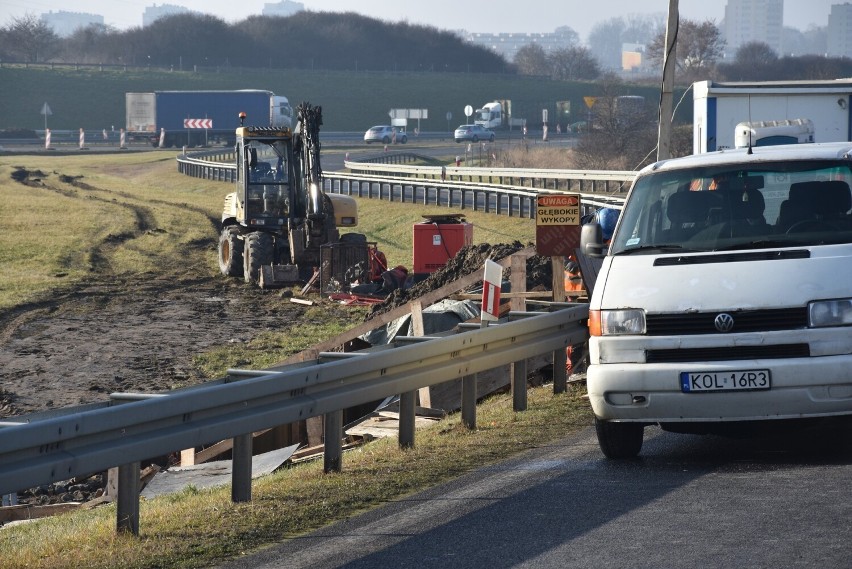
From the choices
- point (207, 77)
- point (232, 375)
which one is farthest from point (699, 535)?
point (207, 77)

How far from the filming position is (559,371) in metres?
12.2

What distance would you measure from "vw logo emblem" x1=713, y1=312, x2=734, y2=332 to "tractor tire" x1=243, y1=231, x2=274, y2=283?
21.7 metres

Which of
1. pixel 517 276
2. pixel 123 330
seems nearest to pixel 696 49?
pixel 123 330

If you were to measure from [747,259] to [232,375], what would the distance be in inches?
126

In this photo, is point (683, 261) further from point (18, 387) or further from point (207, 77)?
point (207, 77)

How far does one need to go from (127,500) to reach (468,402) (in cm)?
383

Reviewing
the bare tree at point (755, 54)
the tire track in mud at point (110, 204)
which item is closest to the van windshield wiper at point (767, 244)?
the tire track in mud at point (110, 204)

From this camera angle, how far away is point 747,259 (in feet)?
28.0

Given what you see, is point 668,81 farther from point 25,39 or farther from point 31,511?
point 25,39

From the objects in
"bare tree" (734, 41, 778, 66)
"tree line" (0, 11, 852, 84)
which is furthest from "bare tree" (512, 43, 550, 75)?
"bare tree" (734, 41, 778, 66)

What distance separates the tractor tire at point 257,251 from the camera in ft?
96.3

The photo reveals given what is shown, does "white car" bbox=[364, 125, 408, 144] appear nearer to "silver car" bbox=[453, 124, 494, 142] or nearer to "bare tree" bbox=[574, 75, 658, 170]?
"silver car" bbox=[453, 124, 494, 142]

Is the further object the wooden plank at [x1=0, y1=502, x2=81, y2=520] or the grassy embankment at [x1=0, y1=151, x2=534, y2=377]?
the grassy embankment at [x1=0, y1=151, x2=534, y2=377]

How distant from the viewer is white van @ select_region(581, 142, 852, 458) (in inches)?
320
